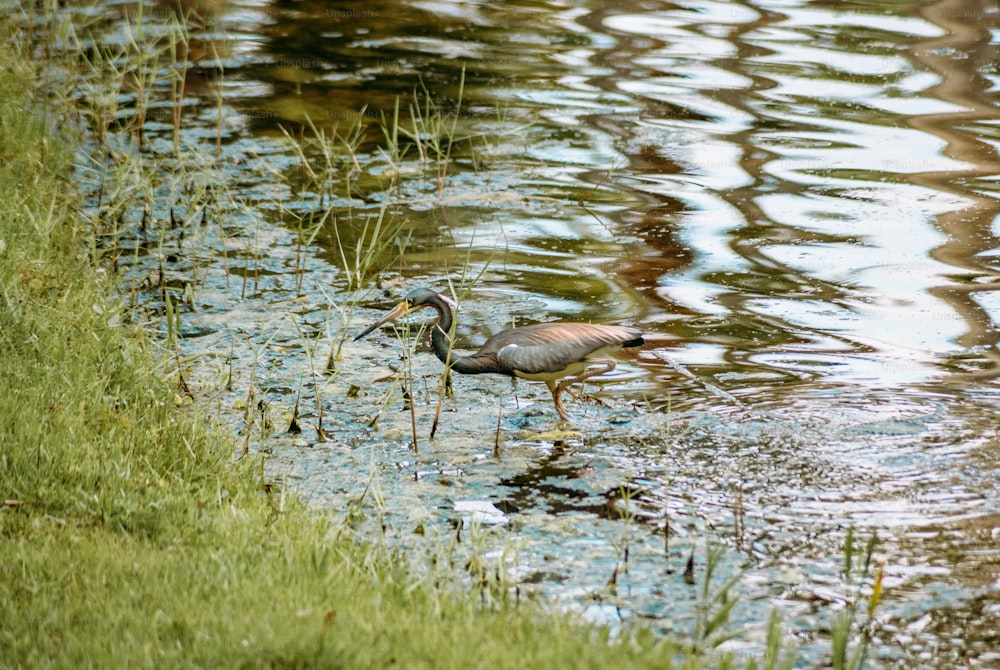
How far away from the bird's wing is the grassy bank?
1.51m

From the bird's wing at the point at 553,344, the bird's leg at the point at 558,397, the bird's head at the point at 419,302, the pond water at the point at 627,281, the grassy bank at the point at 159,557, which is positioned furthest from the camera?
the bird's head at the point at 419,302

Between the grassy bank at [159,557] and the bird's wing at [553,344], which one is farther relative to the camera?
the bird's wing at [553,344]

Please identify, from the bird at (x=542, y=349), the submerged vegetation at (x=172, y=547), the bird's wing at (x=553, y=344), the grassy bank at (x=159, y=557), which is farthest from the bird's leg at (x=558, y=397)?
the grassy bank at (x=159, y=557)

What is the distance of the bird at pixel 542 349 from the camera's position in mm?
6777

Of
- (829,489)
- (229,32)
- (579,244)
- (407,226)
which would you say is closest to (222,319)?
(407,226)

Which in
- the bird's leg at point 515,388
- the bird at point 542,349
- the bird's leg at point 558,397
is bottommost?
the bird's leg at point 515,388

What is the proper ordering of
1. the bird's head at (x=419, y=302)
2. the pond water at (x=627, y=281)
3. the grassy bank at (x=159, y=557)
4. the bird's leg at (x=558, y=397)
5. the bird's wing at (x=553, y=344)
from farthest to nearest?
the bird's head at (x=419, y=302) → the bird's leg at (x=558, y=397) → the bird's wing at (x=553, y=344) → the pond water at (x=627, y=281) → the grassy bank at (x=159, y=557)

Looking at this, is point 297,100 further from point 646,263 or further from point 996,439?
point 996,439

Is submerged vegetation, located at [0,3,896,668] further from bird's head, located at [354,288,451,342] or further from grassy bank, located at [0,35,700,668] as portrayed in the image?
bird's head, located at [354,288,451,342]

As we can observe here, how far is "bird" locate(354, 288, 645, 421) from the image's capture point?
6.78 metres

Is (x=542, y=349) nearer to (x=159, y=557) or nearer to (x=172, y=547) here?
(x=172, y=547)

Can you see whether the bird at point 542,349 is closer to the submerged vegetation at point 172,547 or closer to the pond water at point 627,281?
the pond water at point 627,281

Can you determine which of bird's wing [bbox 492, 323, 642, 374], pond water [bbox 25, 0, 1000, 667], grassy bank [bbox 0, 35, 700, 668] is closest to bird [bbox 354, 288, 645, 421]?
bird's wing [bbox 492, 323, 642, 374]

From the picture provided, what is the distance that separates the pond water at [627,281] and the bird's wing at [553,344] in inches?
11.8
